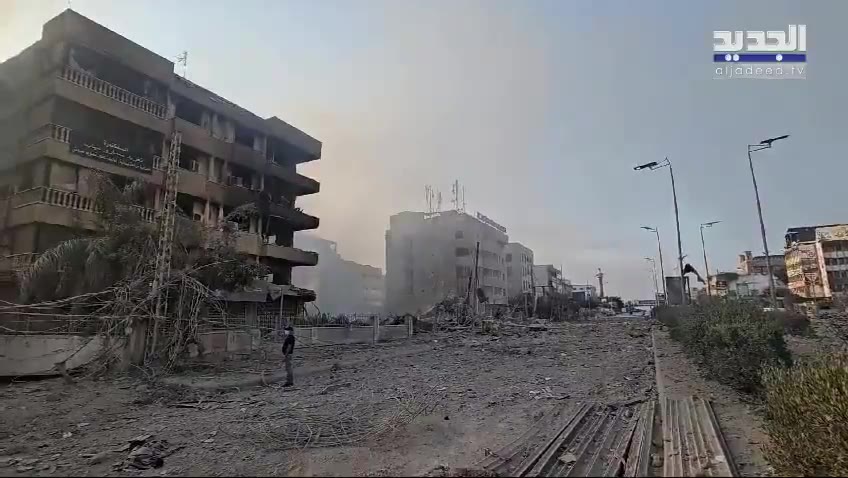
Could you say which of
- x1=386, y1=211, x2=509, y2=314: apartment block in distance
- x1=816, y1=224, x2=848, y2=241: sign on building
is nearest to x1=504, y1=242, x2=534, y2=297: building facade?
x1=386, y1=211, x2=509, y2=314: apartment block in distance

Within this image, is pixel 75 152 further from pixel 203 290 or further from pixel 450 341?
pixel 450 341

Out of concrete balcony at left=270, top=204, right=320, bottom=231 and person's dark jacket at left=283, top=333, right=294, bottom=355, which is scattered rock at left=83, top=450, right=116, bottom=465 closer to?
person's dark jacket at left=283, top=333, right=294, bottom=355

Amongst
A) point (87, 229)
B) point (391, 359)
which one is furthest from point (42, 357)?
point (391, 359)

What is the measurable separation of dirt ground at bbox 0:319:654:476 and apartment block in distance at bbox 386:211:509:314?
4981 centimetres

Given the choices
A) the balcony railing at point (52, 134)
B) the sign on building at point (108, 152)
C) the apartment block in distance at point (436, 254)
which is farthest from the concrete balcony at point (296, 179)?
the apartment block in distance at point (436, 254)

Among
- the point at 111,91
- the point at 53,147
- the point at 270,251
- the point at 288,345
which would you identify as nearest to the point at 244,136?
the point at 270,251

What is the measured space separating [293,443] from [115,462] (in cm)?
209

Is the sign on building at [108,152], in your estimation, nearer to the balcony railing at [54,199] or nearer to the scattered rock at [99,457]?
the balcony railing at [54,199]

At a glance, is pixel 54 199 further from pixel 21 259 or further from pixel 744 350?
pixel 744 350

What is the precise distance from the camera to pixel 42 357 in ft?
38.0

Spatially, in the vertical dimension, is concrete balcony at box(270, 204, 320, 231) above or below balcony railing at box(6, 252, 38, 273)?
above

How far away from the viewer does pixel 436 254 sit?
68625mm

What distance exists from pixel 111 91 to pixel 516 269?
239 feet

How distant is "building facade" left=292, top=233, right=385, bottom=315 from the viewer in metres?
56.1
